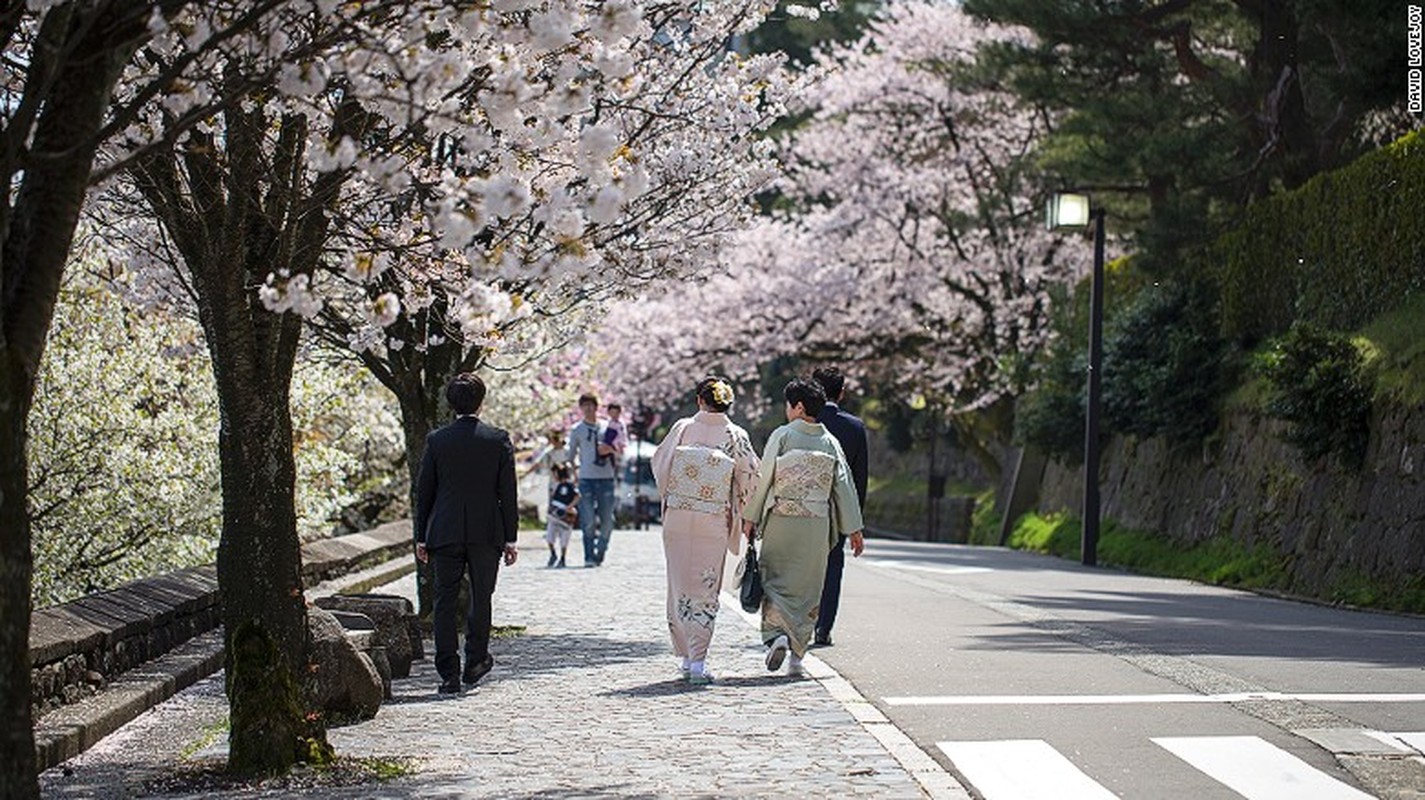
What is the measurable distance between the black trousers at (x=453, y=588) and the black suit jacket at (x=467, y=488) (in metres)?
0.07

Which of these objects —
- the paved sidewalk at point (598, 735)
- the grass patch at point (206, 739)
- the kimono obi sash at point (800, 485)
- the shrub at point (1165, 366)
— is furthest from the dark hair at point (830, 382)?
the shrub at point (1165, 366)

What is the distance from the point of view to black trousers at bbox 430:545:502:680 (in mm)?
11688

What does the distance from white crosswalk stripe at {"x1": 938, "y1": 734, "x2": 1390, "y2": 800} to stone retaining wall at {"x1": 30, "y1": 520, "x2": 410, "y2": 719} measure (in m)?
3.79

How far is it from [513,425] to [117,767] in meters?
25.1

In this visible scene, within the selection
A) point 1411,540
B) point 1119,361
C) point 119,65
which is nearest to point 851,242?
point 1119,361

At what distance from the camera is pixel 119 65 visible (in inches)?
264

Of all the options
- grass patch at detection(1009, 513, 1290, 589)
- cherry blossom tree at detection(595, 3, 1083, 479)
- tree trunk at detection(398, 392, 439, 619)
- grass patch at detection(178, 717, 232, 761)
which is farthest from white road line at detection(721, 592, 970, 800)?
cherry blossom tree at detection(595, 3, 1083, 479)

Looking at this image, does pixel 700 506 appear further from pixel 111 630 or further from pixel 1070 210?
pixel 1070 210

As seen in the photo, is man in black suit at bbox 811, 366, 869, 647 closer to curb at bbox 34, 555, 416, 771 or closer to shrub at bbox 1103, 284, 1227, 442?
curb at bbox 34, 555, 416, 771

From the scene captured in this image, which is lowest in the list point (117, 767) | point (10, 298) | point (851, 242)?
point (117, 767)

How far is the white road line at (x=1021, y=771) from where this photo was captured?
25.4 feet

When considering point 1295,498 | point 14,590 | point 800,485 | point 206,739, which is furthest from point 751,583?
point 1295,498

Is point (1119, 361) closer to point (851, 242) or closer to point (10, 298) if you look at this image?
point (851, 242)

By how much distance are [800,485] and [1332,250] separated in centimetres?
1204
